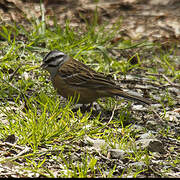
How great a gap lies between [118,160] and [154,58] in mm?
3805

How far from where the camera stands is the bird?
5348 mm

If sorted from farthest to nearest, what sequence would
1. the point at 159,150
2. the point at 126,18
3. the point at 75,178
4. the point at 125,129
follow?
the point at 126,18, the point at 125,129, the point at 159,150, the point at 75,178

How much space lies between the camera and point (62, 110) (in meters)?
4.48

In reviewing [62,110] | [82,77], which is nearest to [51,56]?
[82,77]

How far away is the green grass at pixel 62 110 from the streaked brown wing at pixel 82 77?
309mm

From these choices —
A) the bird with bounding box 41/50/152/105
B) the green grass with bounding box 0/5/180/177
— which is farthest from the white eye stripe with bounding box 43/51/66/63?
the green grass with bounding box 0/5/180/177

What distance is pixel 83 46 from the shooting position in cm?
688

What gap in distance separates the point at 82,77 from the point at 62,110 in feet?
3.75

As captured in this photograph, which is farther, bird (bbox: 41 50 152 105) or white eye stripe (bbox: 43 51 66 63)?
white eye stripe (bbox: 43 51 66 63)

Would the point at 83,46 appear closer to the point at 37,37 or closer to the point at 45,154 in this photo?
the point at 37,37

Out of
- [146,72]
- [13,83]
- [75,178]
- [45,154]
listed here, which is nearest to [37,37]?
[13,83]

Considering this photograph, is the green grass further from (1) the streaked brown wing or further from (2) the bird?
(1) the streaked brown wing

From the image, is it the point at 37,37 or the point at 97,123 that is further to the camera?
the point at 37,37

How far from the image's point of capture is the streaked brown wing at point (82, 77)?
5.44 m
